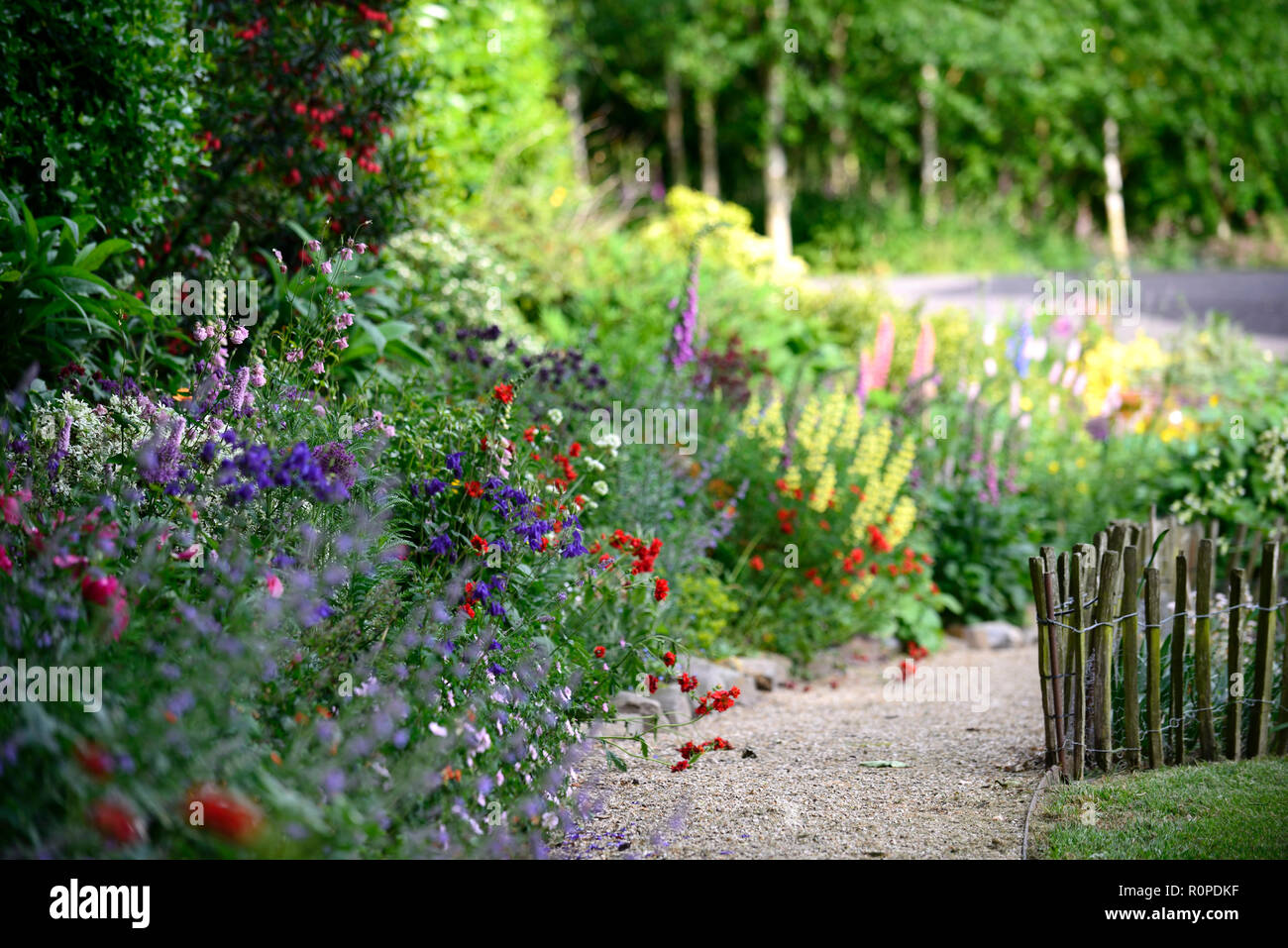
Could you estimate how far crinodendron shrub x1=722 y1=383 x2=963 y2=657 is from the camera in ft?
18.5

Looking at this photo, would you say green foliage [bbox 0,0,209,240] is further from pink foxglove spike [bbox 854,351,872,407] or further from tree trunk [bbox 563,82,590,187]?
tree trunk [bbox 563,82,590,187]

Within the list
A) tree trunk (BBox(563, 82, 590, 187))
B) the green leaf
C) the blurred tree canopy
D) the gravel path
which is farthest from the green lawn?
the blurred tree canopy

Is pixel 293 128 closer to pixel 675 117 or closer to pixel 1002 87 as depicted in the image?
pixel 675 117

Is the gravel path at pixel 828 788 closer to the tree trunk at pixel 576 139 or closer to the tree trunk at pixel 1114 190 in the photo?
the tree trunk at pixel 576 139

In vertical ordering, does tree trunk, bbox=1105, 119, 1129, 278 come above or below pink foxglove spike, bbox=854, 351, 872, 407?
above

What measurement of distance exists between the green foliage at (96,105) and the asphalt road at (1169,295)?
20.3 feet

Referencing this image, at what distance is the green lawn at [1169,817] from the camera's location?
3082mm

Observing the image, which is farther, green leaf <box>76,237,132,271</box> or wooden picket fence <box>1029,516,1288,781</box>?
green leaf <box>76,237,132,271</box>

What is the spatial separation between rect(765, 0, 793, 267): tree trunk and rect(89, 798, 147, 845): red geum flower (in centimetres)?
1774

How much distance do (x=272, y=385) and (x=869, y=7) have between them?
1849 cm

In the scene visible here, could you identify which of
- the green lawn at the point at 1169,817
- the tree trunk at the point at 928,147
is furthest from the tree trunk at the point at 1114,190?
the green lawn at the point at 1169,817
